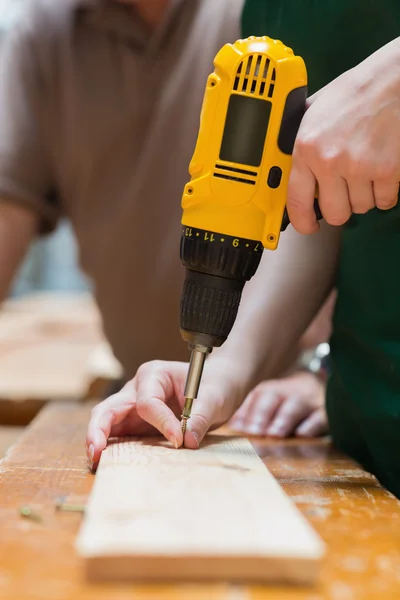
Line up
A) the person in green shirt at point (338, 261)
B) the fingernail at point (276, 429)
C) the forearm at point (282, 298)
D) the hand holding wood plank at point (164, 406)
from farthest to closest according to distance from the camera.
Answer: the fingernail at point (276, 429) → the forearm at point (282, 298) → the hand holding wood plank at point (164, 406) → the person in green shirt at point (338, 261)

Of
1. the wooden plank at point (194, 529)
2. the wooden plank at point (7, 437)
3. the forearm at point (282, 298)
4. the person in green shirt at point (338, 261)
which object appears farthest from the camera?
the wooden plank at point (7, 437)

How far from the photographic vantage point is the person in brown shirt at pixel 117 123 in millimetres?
1482

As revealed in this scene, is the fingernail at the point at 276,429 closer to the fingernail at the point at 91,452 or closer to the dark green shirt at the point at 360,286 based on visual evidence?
the dark green shirt at the point at 360,286

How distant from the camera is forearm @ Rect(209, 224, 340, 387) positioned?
92 cm

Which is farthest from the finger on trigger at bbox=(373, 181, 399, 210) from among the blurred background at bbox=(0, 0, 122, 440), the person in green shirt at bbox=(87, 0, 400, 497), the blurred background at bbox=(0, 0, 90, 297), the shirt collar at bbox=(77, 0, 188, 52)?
the blurred background at bbox=(0, 0, 90, 297)

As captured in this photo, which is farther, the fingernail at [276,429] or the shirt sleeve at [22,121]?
the shirt sleeve at [22,121]

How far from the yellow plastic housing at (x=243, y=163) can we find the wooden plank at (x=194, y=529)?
0.26 metres

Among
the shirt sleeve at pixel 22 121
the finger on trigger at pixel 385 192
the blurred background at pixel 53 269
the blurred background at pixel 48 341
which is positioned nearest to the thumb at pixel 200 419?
the finger on trigger at pixel 385 192

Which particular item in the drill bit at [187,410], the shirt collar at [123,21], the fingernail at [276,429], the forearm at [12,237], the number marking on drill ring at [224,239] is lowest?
the fingernail at [276,429]

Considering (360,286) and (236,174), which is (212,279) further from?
(360,286)

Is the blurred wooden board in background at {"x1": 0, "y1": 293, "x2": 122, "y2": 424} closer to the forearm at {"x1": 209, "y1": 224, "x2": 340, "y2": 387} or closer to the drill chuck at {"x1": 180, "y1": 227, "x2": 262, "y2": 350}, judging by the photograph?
the forearm at {"x1": 209, "y1": 224, "x2": 340, "y2": 387}

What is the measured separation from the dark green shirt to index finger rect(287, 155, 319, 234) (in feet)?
0.44

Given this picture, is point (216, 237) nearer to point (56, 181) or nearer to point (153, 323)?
point (153, 323)

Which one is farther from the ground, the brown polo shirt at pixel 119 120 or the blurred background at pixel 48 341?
the brown polo shirt at pixel 119 120
